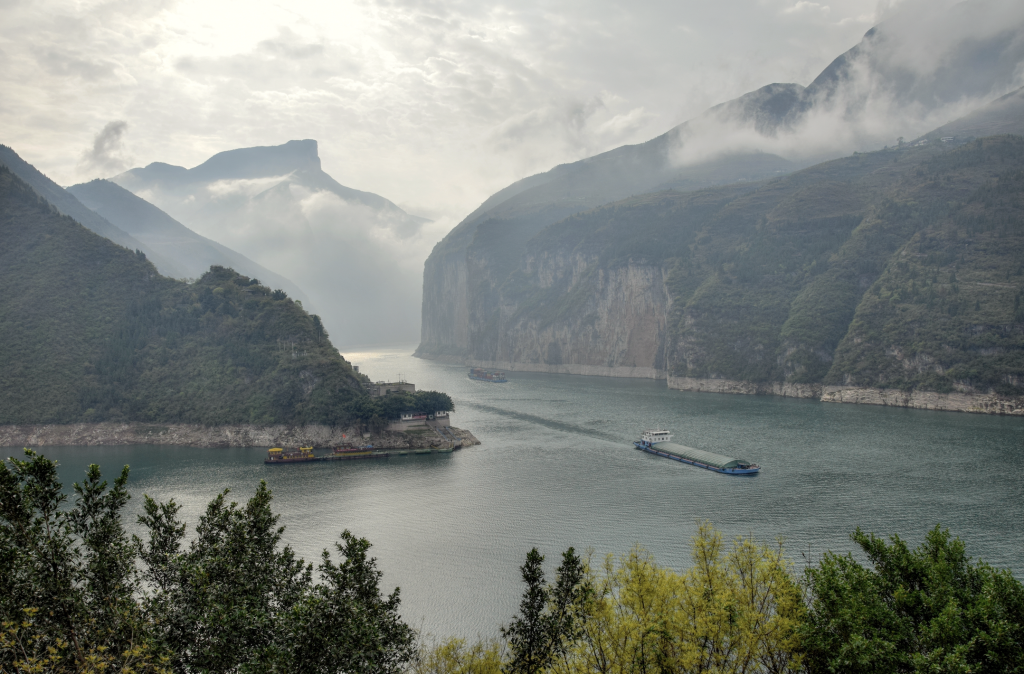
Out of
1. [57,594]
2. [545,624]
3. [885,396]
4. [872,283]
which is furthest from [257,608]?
[872,283]

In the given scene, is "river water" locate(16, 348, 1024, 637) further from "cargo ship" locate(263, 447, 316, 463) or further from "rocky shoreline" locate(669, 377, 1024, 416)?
"rocky shoreline" locate(669, 377, 1024, 416)

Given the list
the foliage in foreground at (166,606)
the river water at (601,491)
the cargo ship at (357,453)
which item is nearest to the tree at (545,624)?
the foliage in foreground at (166,606)

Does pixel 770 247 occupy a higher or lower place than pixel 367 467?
higher

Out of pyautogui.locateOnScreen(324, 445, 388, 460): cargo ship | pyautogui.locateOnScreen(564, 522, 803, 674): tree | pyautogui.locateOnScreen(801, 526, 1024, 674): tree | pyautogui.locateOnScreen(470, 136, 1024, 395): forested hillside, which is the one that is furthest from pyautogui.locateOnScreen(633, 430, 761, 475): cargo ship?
pyautogui.locateOnScreen(470, 136, 1024, 395): forested hillside

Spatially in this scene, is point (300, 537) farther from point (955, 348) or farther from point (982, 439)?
point (955, 348)

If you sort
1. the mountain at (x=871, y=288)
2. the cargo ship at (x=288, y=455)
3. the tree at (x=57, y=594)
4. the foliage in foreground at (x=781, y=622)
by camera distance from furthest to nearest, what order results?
the mountain at (x=871, y=288)
the cargo ship at (x=288, y=455)
the foliage in foreground at (x=781, y=622)
the tree at (x=57, y=594)

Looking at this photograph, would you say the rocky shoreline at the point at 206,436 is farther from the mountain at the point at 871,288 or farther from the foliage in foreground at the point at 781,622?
the mountain at the point at 871,288

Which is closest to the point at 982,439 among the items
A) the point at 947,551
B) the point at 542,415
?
the point at 542,415
